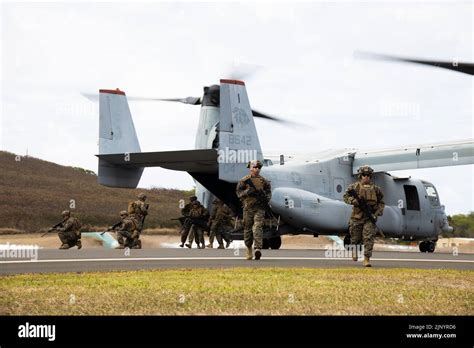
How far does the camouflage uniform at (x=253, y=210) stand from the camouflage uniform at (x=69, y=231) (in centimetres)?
931

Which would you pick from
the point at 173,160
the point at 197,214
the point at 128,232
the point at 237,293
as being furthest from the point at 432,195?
the point at 237,293

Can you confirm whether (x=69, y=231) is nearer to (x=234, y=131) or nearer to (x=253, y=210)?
(x=234, y=131)

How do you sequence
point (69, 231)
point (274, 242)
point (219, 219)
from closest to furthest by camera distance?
point (69, 231) < point (219, 219) < point (274, 242)

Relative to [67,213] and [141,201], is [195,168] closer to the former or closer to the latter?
[141,201]

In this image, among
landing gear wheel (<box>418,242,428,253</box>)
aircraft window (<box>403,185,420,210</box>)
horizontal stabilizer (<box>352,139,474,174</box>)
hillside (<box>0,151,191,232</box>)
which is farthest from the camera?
hillside (<box>0,151,191,232</box>)

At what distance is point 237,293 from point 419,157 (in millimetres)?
21333

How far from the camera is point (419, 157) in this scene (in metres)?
31.1

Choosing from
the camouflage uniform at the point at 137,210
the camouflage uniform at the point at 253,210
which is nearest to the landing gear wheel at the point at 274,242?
the camouflage uniform at the point at 137,210

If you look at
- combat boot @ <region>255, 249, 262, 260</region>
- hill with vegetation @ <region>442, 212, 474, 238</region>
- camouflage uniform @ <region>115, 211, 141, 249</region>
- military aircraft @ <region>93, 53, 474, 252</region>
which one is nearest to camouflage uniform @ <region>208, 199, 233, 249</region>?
military aircraft @ <region>93, 53, 474, 252</region>

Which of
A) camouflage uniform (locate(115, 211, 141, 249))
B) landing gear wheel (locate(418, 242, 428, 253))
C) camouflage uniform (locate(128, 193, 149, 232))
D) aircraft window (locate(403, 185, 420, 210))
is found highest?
aircraft window (locate(403, 185, 420, 210))

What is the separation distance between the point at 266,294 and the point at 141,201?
1610 cm

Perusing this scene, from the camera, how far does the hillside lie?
50250mm

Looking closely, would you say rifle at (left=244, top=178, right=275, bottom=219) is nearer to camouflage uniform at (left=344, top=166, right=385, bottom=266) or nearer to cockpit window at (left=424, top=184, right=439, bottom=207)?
camouflage uniform at (left=344, top=166, right=385, bottom=266)

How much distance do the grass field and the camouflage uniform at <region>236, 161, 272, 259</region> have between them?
132 inches
